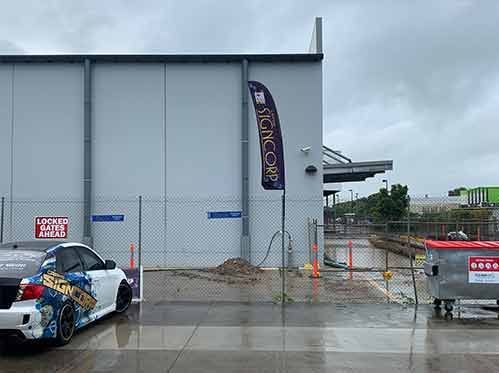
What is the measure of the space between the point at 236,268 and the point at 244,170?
12.4ft

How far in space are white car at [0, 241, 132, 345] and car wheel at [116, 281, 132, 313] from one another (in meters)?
0.52

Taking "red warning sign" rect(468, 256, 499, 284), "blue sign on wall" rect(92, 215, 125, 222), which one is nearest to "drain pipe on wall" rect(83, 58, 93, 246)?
"blue sign on wall" rect(92, 215, 125, 222)

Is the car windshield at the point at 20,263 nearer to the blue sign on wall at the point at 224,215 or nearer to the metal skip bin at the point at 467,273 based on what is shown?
the metal skip bin at the point at 467,273

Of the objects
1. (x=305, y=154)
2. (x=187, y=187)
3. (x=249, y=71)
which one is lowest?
(x=187, y=187)

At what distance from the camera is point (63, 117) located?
19750mm

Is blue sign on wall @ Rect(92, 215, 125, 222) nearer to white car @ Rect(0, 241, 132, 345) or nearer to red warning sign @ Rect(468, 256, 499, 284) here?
white car @ Rect(0, 241, 132, 345)

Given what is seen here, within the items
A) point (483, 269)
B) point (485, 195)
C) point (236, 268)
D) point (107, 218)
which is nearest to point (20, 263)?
point (483, 269)

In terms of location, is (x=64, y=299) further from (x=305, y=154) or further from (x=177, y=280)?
(x=305, y=154)

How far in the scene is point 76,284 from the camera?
7891 millimetres

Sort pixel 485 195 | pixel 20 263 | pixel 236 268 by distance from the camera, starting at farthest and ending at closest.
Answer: pixel 485 195 < pixel 236 268 < pixel 20 263

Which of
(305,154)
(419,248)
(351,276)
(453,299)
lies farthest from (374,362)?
(419,248)

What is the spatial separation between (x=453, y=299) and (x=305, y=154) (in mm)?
10472

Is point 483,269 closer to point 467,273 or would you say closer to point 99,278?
point 467,273

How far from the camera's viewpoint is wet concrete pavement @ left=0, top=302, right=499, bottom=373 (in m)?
6.50
